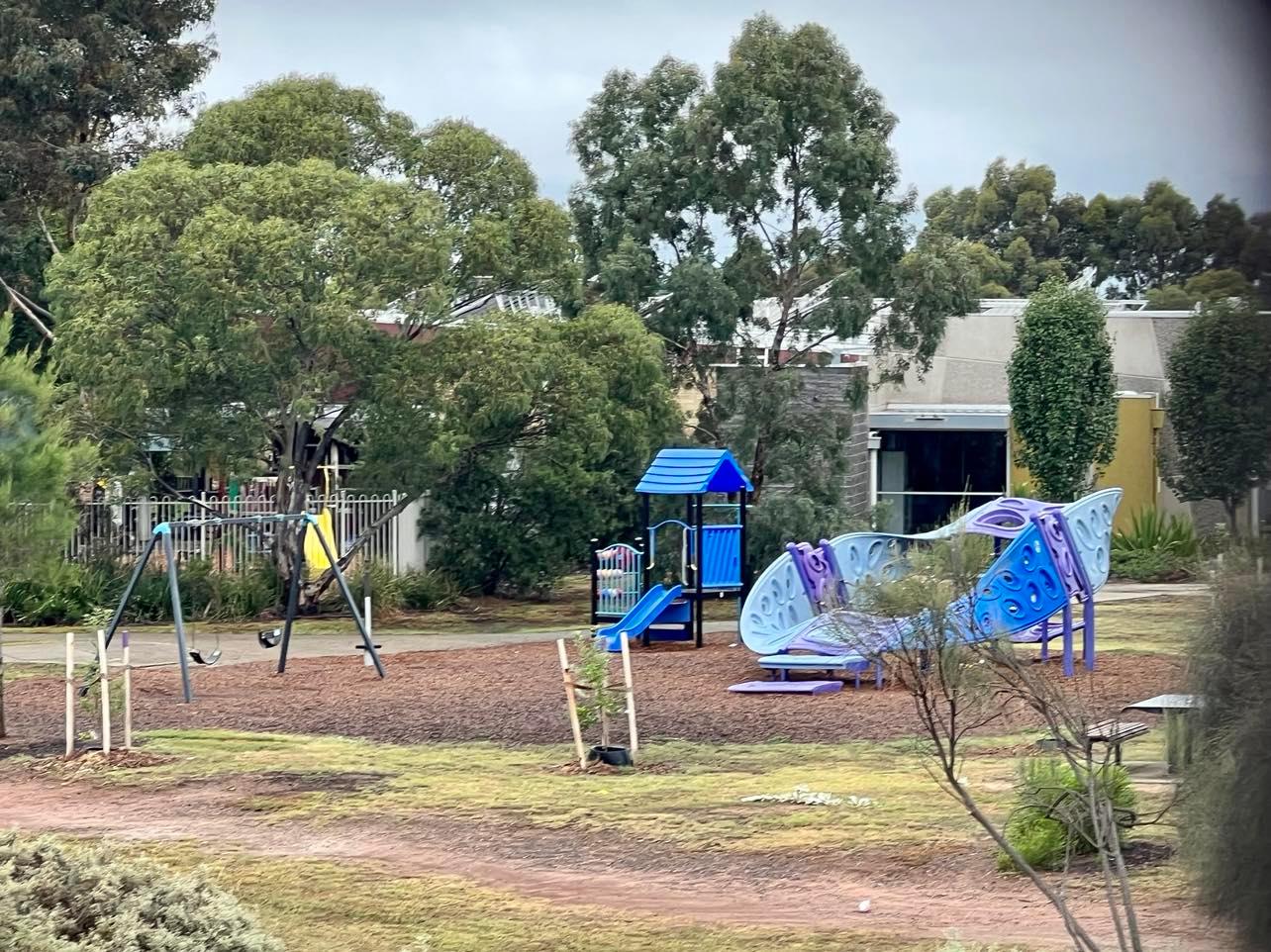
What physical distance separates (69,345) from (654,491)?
7617 mm

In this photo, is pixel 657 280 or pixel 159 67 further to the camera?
pixel 159 67

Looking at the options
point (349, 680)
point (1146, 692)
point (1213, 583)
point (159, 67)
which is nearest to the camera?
point (1213, 583)

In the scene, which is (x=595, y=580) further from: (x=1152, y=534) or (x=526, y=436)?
(x=1152, y=534)

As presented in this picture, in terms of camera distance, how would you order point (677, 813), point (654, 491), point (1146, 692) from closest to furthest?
point (677, 813) → point (1146, 692) → point (654, 491)

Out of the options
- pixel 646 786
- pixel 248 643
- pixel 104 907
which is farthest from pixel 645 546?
pixel 104 907

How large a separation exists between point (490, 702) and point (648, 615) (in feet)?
16.1

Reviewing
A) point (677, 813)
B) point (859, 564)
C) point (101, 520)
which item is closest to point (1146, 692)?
point (859, 564)

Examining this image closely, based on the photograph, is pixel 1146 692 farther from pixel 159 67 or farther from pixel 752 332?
pixel 159 67

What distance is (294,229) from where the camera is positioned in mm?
20781

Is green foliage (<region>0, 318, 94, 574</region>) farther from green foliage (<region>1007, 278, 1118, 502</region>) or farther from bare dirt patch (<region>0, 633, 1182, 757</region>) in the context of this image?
green foliage (<region>1007, 278, 1118, 502</region>)

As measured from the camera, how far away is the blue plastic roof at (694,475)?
66.5 feet

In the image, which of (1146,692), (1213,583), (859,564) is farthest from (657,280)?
(1213,583)

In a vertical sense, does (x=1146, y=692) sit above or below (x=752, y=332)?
below

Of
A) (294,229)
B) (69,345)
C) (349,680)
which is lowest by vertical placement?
(349,680)
